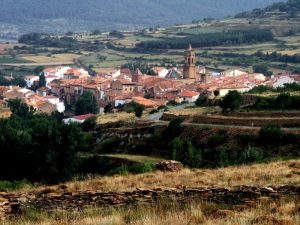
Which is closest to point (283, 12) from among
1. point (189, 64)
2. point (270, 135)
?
point (189, 64)

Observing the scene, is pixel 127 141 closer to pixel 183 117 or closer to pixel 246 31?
pixel 183 117

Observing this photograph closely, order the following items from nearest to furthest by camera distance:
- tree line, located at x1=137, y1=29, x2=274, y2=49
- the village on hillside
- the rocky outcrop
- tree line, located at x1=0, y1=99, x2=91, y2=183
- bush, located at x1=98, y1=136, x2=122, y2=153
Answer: the rocky outcrop → tree line, located at x1=0, y1=99, x2=91, y2=183 → bush, located at x1=98, y1=136, x2=122, y2=153 → the village on hillside → tree line, located at x1=137, y1=29, x2=274, y2=49

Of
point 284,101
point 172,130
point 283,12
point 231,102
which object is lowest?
point 172,130

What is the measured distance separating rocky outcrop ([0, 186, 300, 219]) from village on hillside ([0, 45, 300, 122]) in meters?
48.5

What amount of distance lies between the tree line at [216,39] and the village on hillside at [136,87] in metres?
23.7

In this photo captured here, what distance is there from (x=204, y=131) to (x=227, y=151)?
3870 millimetres

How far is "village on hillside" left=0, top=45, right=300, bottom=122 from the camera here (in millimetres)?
66625

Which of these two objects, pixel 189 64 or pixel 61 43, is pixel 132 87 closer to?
pixel 189 64

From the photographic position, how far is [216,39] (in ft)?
385

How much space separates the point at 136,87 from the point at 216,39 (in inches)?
1642

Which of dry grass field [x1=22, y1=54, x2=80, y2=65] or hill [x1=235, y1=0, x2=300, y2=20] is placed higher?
hill [x1=235, y1=0, x2=300, y2=20]

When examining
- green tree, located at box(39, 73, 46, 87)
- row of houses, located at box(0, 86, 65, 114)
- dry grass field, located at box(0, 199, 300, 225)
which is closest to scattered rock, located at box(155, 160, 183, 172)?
dry grass field, located at box(0, 199, 300, 225)

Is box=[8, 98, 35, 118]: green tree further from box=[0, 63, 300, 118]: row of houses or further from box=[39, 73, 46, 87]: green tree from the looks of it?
box=[39, 73, 46, 87]: green tree

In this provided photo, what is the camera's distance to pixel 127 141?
3453 centimetres
